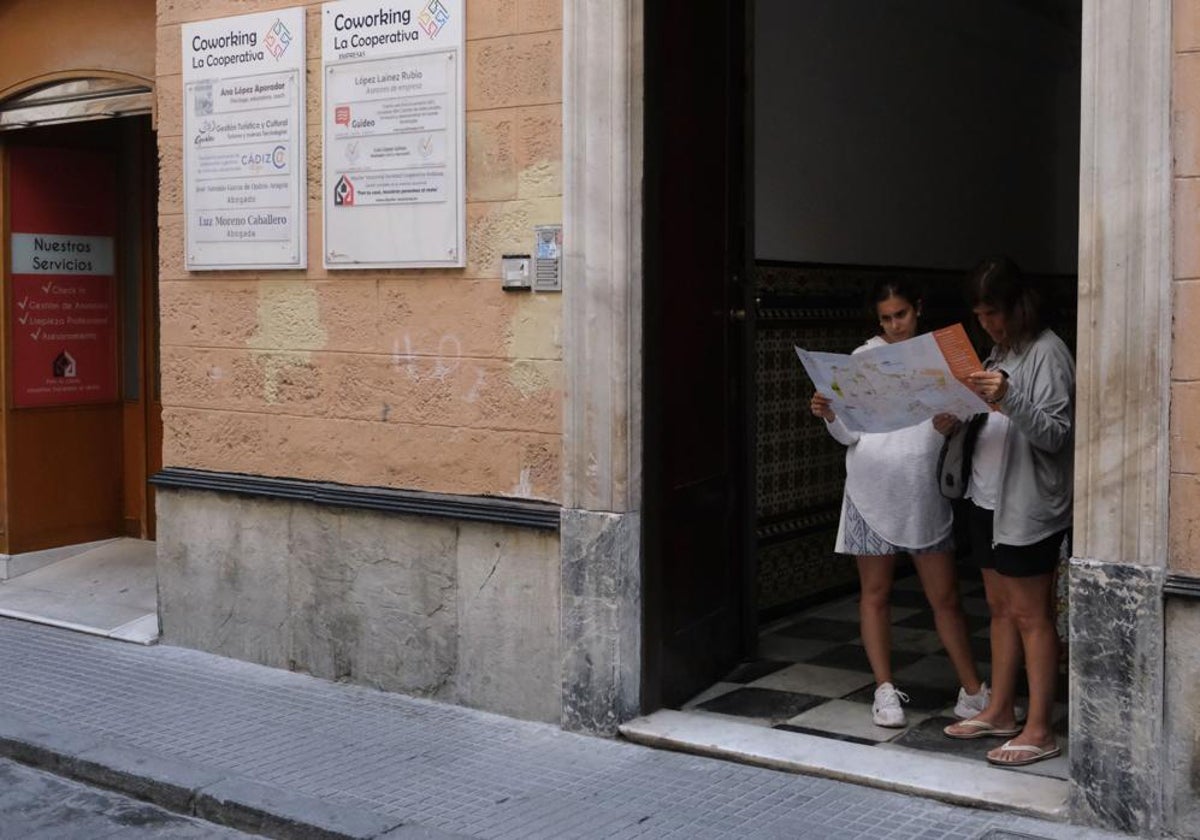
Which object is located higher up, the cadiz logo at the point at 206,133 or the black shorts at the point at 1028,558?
the cadiz logo at the point at 206,133

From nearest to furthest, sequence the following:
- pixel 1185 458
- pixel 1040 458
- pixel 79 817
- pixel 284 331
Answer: pixel 1185 458 → pixel 1040 458 → pixel 79 817 → pixel 284 331

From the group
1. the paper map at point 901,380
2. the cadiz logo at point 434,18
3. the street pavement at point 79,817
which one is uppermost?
the cadiz logo at point 434,18

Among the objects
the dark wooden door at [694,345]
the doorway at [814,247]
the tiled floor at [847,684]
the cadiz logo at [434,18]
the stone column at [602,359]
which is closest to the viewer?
the tiled floor at [847,684]

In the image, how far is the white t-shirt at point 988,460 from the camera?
5.77 meters

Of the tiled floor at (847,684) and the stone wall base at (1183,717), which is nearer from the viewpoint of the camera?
the stone wall base at (1183,717)

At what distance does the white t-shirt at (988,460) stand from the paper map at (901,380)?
30 cm

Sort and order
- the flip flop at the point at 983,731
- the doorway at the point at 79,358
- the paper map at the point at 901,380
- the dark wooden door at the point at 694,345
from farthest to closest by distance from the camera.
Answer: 1. the doorway at the point at 79,358
2. the dark wooden door at the point at 694,345
3. the flip flop at the point at 983,731
4. the paper map at the point at 901,380

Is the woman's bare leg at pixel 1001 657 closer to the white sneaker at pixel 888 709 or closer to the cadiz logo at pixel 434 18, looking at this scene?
the white sneaker at pixel 888 709

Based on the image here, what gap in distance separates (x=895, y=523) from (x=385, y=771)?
7.07 feet

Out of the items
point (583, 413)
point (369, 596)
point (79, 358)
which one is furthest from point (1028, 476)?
point (79, 358)

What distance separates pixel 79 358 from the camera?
1020 centimetres

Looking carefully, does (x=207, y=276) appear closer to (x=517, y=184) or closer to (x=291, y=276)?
(x=291, y=276)

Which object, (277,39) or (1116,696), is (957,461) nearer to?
(1116,696)

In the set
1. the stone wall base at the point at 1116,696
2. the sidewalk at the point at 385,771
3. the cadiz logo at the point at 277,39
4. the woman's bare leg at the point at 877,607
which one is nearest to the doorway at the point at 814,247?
the woman's bare leg at the point at 877,607
